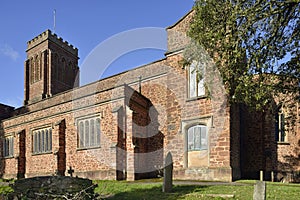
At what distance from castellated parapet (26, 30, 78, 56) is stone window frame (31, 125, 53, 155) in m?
19.7

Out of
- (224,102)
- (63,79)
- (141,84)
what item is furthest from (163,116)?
(63,79)

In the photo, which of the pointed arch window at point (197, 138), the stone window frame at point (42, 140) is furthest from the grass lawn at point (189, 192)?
A: the stone window frame at point (42, 140)

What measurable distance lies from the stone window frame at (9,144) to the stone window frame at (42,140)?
3734 millimetres

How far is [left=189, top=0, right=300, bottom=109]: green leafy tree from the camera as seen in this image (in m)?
9.83

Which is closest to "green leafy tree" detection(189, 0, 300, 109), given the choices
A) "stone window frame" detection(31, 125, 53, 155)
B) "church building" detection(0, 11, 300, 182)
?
"church building" detection(0, 11, 300, 182)

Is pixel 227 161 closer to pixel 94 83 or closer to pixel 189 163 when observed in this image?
pixel 189 163

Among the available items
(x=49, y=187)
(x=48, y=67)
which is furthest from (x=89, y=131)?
(x=48, y=67)

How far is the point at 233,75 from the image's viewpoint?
11.4 meters

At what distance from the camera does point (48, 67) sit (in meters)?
41.2

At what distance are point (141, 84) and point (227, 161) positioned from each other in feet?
33.0

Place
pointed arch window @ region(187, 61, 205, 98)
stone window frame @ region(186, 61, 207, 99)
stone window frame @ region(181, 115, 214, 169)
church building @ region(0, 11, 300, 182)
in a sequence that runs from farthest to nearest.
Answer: pointed arch window @ region(187, 61, 205, 98)
stone window frame @ region(186, 61, 207, 99)
stone window frame @ region(181, 115, 214, 169)
church building @ region(0, 11, 300, 182)

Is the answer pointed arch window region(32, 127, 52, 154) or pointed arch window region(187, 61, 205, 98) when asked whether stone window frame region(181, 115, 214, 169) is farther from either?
pointed arch window region(32, 127, 52, 154)

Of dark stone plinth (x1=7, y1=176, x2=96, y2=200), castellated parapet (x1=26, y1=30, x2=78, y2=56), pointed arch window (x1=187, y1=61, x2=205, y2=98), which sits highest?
castellated parapet (x1=26, y1=30, x2=78, y2=56)

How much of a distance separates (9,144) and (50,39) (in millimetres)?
17812
